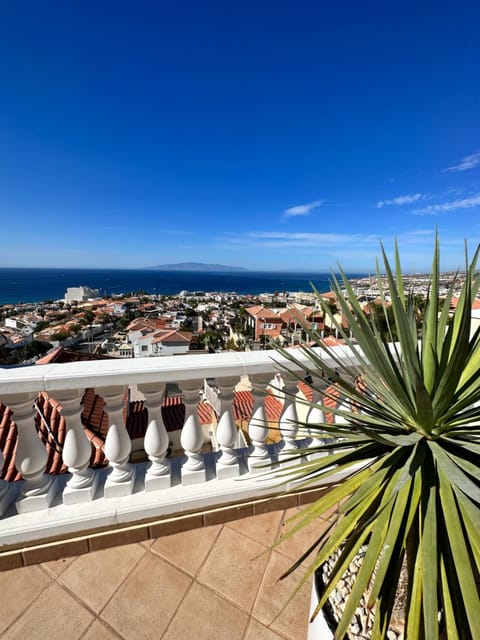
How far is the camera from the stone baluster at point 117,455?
56.7 inches

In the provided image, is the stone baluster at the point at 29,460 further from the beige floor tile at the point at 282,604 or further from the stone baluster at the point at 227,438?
the beige floor tile at the point at 282,604

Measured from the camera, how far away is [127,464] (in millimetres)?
1525

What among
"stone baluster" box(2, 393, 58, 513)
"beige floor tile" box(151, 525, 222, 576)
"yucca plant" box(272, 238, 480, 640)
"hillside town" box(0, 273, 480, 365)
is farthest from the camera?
"hillside town" box(0, 273, 480, 365)

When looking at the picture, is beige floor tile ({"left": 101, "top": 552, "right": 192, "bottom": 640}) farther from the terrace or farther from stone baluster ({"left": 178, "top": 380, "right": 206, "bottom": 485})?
stone baluster ({"left": 178, "top": 380, "right": 206, "bottom": 485})

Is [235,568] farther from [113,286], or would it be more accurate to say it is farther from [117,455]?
[113,286]

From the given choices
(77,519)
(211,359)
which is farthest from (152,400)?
(77,519)

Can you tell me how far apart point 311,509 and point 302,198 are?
41627mm

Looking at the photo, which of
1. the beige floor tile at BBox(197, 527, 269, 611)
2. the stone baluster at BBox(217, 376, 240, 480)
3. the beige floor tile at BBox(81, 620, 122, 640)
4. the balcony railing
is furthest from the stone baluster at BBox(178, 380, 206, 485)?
the beige floor tile at BBox(81, 620, 122, 640)

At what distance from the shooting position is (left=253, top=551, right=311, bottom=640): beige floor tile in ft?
3.92

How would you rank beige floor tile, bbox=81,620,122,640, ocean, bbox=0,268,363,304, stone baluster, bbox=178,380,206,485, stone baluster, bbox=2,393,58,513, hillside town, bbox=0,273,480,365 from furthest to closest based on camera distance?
1. ocean, bbox=0,268,363,304
2. hillside town, bbox=0,273,480,365
3. stone baluster, bbox=178,380,206,485
4. stone baluster, bbox=2,393,58,513
5. beige floor tile, bbox=81,620,122,640

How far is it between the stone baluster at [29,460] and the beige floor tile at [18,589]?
0.29m

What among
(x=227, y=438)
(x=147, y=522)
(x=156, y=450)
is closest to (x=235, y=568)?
(x=147, y=522)

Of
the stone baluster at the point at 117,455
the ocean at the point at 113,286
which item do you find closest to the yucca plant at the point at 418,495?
the stone baluster at the point at 117,455

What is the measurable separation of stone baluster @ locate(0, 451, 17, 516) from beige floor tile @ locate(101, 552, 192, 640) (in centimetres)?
69
